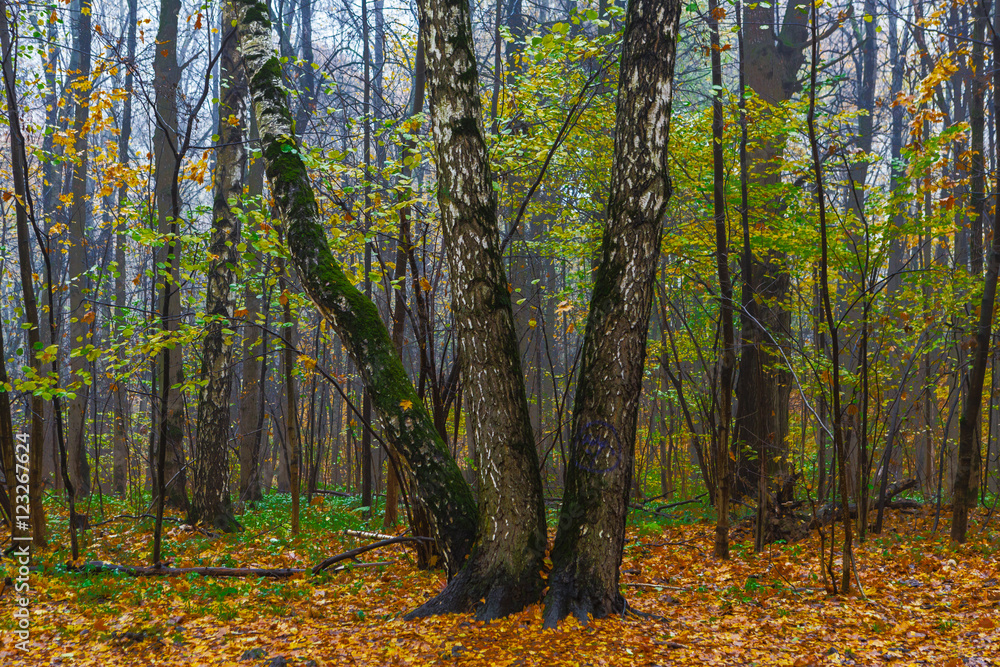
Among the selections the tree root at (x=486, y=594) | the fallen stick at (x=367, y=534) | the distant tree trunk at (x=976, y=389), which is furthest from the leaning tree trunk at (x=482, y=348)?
the distant tree trunk at (x=976, y=389)

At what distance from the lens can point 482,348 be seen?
411cm

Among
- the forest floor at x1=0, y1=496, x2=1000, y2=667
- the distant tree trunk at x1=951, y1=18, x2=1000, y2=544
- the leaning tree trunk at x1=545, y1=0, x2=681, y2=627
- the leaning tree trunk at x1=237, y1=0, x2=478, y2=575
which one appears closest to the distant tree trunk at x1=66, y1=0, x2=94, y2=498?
the forest floor at x1=0, y1=496, x2=1000, y2=667

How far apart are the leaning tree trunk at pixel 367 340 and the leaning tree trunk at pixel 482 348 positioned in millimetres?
278

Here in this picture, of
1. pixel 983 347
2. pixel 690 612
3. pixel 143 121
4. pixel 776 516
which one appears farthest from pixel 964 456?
pixel 143 121

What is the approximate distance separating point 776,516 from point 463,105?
5486 mm

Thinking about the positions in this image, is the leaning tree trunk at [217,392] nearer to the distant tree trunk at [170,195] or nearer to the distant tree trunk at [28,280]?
the distant tree trunk at [170,195]

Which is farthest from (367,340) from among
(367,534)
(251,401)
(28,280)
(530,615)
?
(251,401)

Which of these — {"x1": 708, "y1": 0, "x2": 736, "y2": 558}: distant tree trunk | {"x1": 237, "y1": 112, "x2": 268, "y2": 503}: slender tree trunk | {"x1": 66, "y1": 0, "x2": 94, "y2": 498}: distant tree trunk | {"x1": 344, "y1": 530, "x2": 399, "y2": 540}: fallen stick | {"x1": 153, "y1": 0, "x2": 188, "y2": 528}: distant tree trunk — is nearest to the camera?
{"x1": 708, "y1": 0, "x2": 736, "y2": 558}: distant tree trunk

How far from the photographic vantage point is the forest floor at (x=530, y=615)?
3588mm

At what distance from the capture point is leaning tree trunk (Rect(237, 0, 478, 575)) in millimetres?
4266

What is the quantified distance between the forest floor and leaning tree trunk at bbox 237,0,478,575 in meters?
0.68

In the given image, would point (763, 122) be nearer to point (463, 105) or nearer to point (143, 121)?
point (463, 105)

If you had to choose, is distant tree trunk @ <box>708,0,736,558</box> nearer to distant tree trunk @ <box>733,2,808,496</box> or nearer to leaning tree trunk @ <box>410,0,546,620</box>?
distant tree trunk @ <box>733,2,808,496</box>

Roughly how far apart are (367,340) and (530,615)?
2.10 m
